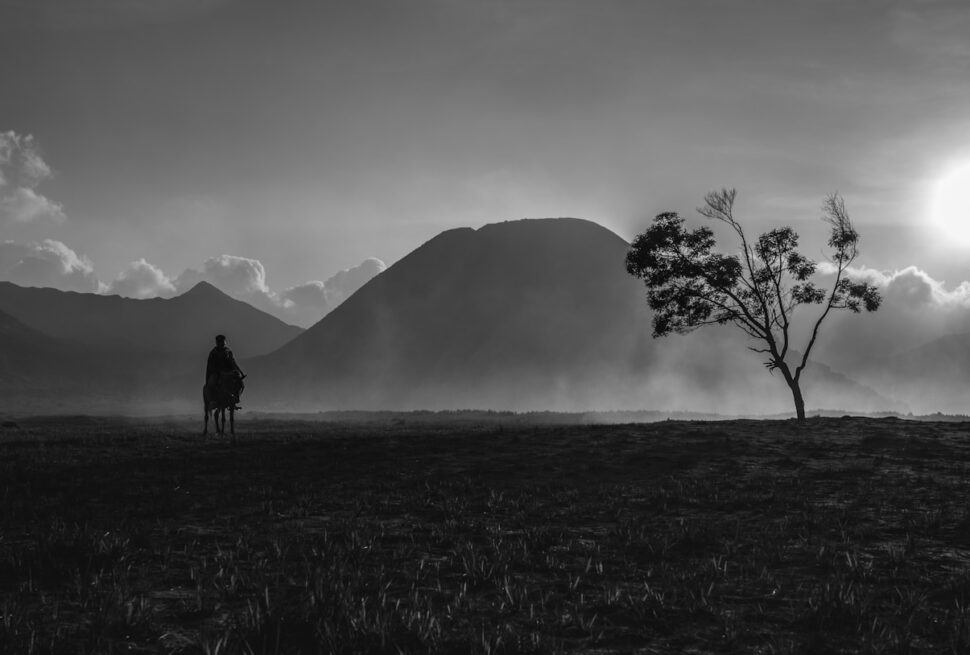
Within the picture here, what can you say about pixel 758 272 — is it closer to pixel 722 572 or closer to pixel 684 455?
pixel 684 455

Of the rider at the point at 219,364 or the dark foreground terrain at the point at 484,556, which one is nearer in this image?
the dark foreground terrain at the point at 484,556

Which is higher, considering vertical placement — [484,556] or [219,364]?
[219,364]

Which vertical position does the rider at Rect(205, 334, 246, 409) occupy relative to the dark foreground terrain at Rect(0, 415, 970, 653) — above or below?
above

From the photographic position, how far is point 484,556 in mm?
8602

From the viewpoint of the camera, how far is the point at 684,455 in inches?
812

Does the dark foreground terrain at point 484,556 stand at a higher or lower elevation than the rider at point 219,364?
lower

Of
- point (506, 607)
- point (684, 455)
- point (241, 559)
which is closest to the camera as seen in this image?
point (506, 607)

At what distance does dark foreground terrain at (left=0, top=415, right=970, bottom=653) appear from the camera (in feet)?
19.9

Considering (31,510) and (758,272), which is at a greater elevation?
(758,272)

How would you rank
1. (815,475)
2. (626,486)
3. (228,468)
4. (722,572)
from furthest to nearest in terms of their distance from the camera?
(228,468)
(815,475)
(626,486)
(722,572)

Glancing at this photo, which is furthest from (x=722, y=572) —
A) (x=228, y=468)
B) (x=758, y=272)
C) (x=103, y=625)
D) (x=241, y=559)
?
(x=758, y=272)

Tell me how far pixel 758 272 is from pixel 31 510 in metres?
42.6

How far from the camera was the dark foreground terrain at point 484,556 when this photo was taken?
6.07 m

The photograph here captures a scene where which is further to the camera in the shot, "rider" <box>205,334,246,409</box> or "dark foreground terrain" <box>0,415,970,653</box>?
"rider" <box>205,334,246,409</box>
